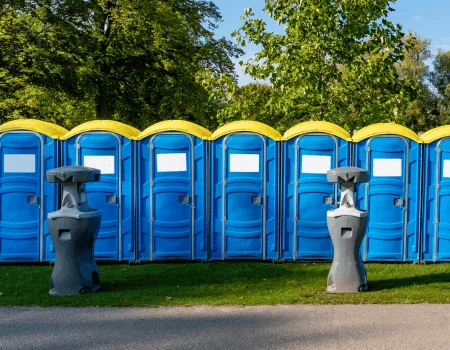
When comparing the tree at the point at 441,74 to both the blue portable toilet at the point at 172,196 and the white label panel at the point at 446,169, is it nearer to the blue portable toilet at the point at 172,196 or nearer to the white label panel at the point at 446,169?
the white label panel at the point at 446,169

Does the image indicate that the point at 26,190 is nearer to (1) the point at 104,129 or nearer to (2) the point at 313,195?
(1) the point at 104,129

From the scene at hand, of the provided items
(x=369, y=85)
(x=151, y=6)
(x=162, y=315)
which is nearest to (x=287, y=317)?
(x=162, y=315)

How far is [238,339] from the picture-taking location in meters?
4.57

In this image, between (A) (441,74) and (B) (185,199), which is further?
(A) (441,74)

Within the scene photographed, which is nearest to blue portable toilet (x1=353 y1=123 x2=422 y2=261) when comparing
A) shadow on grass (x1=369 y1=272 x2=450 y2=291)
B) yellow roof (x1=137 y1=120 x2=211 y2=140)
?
shadow on grass (x1=369 y1=272 x2=450 y2=291)

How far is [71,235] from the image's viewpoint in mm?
6078

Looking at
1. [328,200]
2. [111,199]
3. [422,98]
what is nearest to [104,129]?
[111,199]

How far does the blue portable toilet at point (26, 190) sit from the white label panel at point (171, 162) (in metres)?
1.37

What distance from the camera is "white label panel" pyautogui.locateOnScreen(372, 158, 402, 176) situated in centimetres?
776

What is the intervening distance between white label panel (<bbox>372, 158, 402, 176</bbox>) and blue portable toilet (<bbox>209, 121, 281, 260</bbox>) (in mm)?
1308

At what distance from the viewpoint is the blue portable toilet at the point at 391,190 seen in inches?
304

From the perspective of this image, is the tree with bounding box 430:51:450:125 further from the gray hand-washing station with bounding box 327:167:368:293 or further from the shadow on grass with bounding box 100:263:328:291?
the gray hand-washing station with bounding box 327:167:368:293

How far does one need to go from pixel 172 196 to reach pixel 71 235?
2.12 meters

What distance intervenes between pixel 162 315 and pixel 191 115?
15736 millimetres
